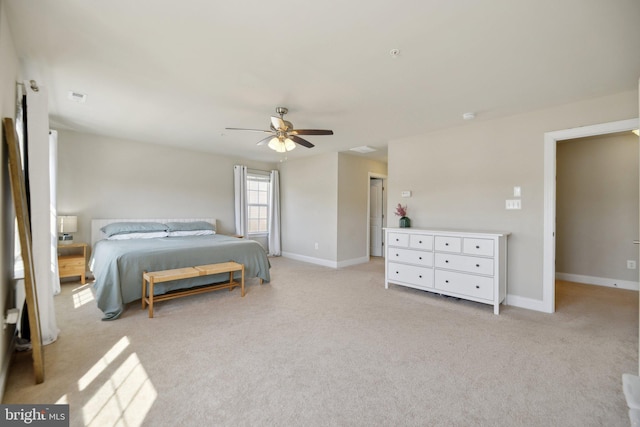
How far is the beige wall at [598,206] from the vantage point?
419 cm

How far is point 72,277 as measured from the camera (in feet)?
14.8

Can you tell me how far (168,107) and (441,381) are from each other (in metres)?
3.84

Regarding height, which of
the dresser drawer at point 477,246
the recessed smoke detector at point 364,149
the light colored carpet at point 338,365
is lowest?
the light colored carpet at point 338,365

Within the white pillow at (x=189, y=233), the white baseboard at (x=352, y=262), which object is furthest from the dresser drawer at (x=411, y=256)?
the white pillow at (x=189, y=233)

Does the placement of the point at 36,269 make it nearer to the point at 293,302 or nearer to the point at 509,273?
the point at 293,302

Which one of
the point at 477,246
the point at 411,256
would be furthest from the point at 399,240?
the point at 477,246

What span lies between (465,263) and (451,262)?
16cm

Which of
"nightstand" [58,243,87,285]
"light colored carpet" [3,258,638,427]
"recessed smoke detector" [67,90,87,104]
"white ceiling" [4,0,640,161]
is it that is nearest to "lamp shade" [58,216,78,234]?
"nightstand" [58,243,87,285]

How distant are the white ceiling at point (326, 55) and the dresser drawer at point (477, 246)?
1.53m

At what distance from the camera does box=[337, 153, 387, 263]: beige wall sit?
5.82m

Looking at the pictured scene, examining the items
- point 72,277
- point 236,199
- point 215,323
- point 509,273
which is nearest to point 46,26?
point 215,323

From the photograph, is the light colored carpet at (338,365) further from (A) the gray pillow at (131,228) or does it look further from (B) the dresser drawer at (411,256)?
(A) the gray pillow at (131,228)

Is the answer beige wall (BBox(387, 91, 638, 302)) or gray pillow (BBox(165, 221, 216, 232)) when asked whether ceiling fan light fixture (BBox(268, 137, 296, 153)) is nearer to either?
beige wall (BBox(387, 91, 638, 302))

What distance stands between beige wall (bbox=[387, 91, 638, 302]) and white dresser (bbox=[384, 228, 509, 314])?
0.27 metres
